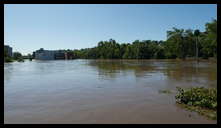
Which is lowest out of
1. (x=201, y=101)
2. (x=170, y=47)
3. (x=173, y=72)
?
(x=201, y=101)

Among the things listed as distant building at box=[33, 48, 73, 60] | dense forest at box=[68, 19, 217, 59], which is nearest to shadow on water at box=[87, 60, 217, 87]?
dense forest at box=[68, 19, 217, 59]

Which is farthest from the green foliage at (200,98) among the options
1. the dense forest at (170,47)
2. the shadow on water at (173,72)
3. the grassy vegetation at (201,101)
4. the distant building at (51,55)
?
the distant building at (51,55)

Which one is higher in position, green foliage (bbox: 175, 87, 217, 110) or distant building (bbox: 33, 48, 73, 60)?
distant building (bbox: 33, 48, 73, 60)

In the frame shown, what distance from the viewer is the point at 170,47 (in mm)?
64938

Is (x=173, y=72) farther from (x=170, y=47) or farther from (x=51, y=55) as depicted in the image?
(x=51, y=55)

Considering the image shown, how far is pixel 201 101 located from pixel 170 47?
60.8 m

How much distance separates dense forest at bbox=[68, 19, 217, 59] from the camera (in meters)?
47.8

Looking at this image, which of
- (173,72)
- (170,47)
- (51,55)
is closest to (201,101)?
(173,72)

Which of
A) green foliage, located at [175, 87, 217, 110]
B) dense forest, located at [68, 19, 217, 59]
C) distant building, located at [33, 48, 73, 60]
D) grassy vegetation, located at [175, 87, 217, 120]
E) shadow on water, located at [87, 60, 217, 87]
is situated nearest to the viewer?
grassy vegetation, located at [175, 87, 217, 120]

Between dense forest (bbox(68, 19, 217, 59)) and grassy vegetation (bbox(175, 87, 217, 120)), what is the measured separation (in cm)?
3835

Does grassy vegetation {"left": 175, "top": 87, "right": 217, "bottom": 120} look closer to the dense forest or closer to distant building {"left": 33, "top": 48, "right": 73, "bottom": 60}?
the dense forest

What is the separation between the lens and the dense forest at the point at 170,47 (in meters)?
47.8
